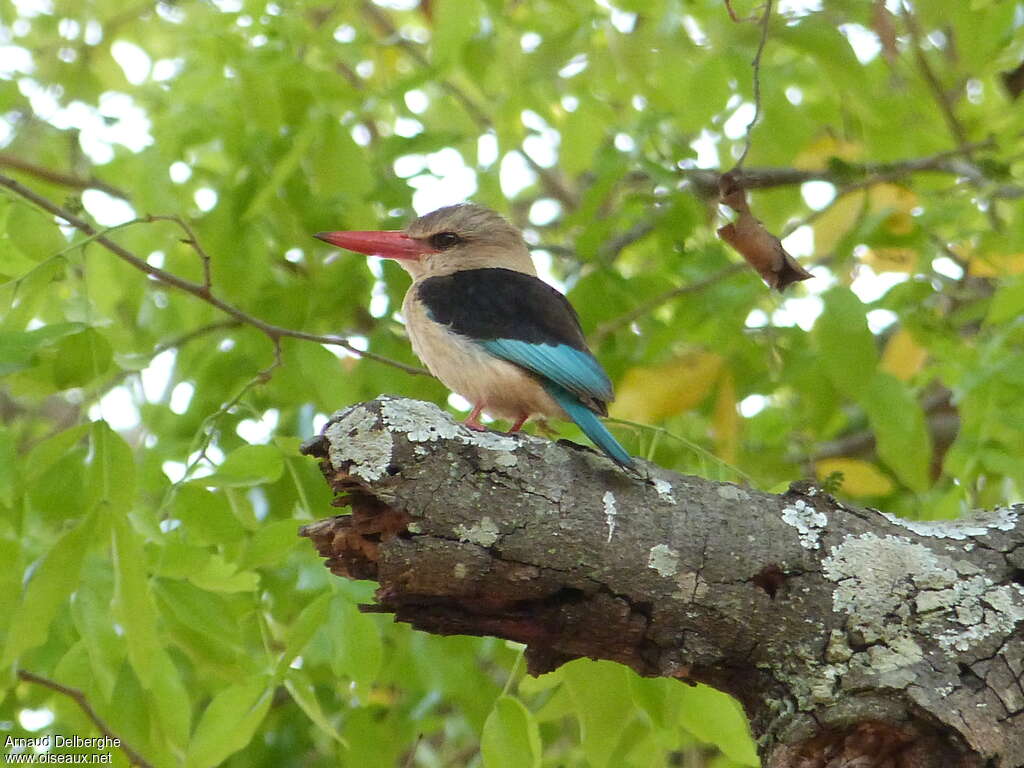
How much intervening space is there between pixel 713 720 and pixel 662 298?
149cm

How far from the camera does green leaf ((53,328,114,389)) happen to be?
A: 2.68m

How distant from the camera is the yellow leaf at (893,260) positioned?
4023 mm

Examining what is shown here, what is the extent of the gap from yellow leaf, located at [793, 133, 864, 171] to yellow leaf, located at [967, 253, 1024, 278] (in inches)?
34.5

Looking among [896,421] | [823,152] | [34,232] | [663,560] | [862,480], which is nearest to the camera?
[663,560]

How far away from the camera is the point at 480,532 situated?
2.09 metres

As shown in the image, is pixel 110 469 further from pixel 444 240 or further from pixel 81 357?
pixel 444 240

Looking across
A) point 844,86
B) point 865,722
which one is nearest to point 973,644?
point 865,722

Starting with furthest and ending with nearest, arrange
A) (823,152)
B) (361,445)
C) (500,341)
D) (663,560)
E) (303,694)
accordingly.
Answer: (823,152), (500,341), (303,694), (663,560), (361,445)

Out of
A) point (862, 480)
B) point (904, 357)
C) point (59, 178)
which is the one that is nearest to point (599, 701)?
point (862, 480)

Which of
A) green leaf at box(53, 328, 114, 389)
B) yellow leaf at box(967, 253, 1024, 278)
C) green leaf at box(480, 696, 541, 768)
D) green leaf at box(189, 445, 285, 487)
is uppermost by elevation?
green leaf at box(53, 328, 114, 389)

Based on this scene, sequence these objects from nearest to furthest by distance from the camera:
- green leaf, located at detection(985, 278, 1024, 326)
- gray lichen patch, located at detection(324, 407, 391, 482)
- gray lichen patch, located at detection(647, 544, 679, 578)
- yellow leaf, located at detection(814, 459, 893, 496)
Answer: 1. gray lichen patch, located at detection(324, 407, 391, 482)
2. gray lichen patch, located at detection(647, 544, 679, 578)
3. green leaf, located at detection(985, 278, 1024, 326)
4. yellow leaf, located at detection(814, 459, 893, 496)

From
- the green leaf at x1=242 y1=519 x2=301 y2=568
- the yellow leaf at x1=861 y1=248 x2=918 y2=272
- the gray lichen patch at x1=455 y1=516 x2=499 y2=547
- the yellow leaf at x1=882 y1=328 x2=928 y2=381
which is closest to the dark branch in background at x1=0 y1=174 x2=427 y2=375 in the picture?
the green leaf at x1=242 y1=519 x2=301 y2=568

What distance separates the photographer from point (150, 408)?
3643 mm

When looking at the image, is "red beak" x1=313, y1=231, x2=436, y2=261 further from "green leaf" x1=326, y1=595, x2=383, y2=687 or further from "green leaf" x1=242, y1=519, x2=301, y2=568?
"green leaf" x1=326, y1=595, x2=383, y2=687
